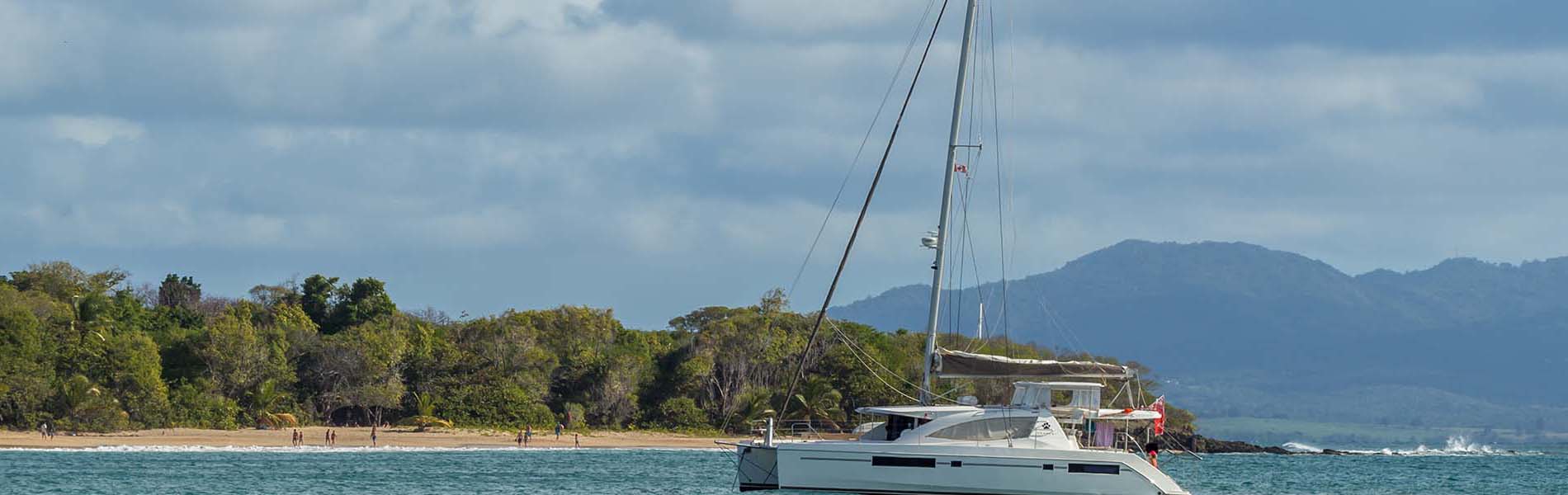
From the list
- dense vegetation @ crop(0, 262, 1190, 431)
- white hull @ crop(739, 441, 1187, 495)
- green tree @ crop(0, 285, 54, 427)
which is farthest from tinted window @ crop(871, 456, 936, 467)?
green tree @ crop(0, 285, 54, 427)

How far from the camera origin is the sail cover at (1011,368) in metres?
41.3

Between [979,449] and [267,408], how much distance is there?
164ft

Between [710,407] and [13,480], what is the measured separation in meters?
43.7

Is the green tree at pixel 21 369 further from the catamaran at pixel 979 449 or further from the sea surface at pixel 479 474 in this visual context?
the catamaran at pixel 979 449

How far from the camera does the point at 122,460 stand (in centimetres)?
6400

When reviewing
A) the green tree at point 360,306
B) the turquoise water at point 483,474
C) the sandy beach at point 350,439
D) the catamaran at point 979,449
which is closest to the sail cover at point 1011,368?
the catamaran at point 979,449

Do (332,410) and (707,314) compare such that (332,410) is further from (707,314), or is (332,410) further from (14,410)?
(707,314)

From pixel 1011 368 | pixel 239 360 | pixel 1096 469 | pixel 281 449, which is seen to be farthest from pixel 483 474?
pixel 239 360

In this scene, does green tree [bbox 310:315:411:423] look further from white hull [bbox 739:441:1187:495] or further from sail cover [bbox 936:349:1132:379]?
white hull [bbox 739:441:1187:495]

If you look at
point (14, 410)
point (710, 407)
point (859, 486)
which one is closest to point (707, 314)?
point (710, 407)

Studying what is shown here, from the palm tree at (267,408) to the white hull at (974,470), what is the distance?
155 ft

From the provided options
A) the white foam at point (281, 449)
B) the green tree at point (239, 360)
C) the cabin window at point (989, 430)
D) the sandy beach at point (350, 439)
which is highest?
the green tree at point (239, 360)

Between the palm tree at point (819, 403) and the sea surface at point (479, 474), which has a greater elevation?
the palm tree at point (819, 403)

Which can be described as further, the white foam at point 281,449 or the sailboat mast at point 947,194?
the white foam at point 281,449
